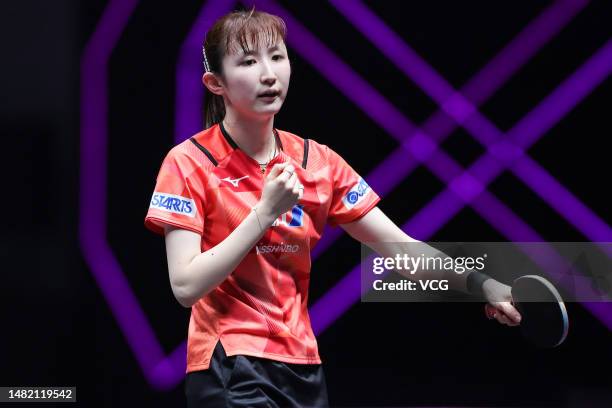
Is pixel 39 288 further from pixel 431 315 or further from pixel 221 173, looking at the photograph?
pixel 221 173

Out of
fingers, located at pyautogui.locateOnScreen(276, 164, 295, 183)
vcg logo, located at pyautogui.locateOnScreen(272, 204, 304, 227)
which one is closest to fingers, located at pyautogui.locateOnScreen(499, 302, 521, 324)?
vcg logo, located at pyautogui.locateOnScreen(272, 204, 304, 227)

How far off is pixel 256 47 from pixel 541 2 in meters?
2.41

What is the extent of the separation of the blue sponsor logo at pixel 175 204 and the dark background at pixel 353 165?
2.04 m

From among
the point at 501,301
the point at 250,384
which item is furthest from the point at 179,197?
the point at 501,301

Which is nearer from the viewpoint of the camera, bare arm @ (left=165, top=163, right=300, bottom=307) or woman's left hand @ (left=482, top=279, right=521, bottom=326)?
bare arm @ (left=165, top=163, right=300, bottom=307)

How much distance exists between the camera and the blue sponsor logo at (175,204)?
2406 mm

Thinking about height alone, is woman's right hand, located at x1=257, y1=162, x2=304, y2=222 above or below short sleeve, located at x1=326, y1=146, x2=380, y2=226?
below

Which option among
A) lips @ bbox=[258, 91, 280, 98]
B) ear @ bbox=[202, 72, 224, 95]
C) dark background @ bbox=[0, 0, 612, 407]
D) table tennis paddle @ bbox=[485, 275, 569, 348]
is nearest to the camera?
table tennis paddle @ bbox=[485, 275, 569, 348]

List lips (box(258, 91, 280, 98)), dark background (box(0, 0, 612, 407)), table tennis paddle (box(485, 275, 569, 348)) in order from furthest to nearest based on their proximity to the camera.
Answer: dark background (box(0, 0, 612, 407))
lips (box(258, 91, 280, 98))
table tennis paddle (box(485, 275, 569, 348))

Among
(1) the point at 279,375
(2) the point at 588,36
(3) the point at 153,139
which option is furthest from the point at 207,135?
(2) the point at 588,36

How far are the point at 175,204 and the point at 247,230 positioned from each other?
0.22 metres

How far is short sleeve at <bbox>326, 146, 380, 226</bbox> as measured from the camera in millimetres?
2682

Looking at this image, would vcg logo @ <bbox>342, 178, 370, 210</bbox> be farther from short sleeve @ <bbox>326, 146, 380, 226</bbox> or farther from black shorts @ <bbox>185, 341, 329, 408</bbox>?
black shorts @ <bbox>185, 341, 329, 408</bbox>

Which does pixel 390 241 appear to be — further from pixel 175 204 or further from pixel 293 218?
pixel 175 204
